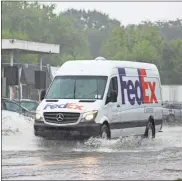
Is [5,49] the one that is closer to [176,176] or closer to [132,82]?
[132,82]

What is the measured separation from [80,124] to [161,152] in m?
2.57

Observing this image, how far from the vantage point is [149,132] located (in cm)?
2188

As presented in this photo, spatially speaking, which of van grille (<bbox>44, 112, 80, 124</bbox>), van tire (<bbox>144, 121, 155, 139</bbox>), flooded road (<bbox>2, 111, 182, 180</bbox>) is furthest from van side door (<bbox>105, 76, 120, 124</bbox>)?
van tire (<bbox>144, 121, 155, 139</bbox>)

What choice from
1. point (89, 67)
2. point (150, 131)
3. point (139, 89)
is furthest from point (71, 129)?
point (150, 131)

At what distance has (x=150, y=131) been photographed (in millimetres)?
22016

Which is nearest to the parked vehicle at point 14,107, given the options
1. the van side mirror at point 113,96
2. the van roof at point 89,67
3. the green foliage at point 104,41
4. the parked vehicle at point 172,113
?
the van roof at point 89,67

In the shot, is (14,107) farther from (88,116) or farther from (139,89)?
(88,116)

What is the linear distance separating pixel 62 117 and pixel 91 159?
3.92 meters

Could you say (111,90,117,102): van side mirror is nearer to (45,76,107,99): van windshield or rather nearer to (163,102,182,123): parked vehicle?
(45,76,107,99): van windshield

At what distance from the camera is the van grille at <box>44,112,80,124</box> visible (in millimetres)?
18047

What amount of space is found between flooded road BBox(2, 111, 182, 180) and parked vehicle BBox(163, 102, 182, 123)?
21491 mm

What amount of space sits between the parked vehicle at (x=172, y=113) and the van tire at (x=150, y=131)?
19693mm

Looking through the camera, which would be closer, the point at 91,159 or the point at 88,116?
the point at 91,159

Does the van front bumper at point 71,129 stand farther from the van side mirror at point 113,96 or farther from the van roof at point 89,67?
the van roof at point 89,67
